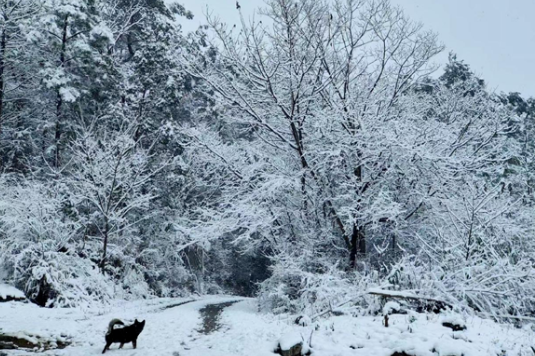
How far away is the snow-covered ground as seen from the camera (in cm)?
673

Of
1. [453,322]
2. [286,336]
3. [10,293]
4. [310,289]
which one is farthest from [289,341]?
[10,293]

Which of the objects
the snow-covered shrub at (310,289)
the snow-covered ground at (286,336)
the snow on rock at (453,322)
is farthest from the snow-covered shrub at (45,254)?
the snow on rock at (453,322)

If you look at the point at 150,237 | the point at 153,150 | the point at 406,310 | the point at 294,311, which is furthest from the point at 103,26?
the point at 406,310

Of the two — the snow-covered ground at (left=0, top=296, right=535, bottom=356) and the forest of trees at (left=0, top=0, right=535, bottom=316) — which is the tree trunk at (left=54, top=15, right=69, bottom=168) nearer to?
the forest of trees at (left=0, top=0, right=535, bottom=316)

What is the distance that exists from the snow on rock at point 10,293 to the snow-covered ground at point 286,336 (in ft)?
6.19

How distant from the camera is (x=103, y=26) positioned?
2214 cm

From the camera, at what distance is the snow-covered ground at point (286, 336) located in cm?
673

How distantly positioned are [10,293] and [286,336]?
10.9 metres

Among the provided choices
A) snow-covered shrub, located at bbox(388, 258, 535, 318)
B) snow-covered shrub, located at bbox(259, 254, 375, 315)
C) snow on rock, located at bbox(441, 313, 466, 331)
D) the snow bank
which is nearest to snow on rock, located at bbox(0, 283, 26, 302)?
the snow bank

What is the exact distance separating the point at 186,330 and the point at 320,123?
23.7 feet

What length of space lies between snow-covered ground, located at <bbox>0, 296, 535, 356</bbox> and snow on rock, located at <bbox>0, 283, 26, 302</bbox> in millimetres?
1888

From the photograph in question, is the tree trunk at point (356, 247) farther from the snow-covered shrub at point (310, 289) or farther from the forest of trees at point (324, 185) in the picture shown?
the snow-covered shrub at point (310, 289)

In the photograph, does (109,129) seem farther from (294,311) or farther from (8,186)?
(294,311)

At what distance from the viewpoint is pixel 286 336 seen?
24.3ft
